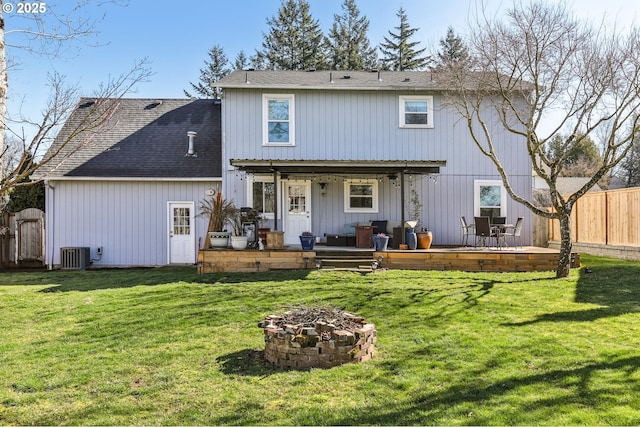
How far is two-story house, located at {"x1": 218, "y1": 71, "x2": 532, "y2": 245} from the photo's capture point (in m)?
13.6

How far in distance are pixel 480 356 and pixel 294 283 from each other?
483 centimetres

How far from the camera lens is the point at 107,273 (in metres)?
12.1

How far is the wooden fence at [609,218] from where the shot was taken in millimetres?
12859

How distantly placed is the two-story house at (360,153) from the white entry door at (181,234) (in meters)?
1.65

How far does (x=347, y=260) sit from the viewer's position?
1088 centimetres

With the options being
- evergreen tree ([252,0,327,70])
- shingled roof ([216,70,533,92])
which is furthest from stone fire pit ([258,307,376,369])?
evergreen tree ([252,0,327,70])

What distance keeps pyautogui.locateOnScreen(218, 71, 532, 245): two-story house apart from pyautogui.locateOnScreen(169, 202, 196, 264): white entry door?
5.43 feet

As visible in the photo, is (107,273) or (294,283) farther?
(107,273)

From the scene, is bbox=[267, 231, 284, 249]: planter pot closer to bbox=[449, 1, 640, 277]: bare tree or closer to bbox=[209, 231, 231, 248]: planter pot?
bbox=[209, 231, 231, 248]: planter pot

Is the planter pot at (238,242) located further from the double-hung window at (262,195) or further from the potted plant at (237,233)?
the double-hung window at (262,195)

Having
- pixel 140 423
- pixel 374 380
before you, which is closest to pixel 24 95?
pixel 140 423

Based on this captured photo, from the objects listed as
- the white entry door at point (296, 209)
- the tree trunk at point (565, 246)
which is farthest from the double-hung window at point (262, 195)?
the tree trunk at point (565, 246)

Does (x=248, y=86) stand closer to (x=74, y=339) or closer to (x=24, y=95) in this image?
(x=24, y=95)

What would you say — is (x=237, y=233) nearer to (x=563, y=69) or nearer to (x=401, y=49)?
(x=563, y=69)
